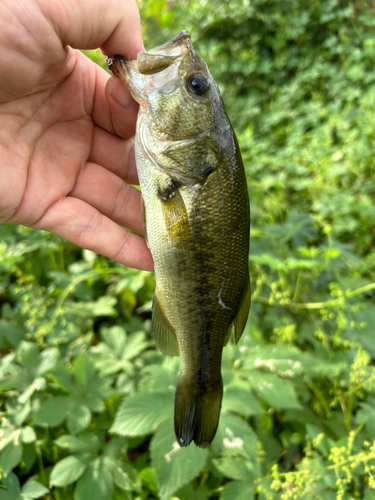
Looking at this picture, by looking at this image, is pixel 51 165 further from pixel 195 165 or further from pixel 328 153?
pixel 328 153

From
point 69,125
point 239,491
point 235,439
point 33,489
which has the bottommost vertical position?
point 239,491

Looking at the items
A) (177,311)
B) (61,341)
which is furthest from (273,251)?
(61,341)

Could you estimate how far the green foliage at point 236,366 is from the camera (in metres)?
1.47

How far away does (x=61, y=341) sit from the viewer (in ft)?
6.67

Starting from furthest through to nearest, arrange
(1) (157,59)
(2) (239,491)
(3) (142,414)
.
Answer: (3) (142,414) < (2) (239,491) < (1) (157,59)

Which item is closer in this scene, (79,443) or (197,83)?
(197,83)

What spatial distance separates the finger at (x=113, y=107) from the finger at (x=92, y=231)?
421 mm

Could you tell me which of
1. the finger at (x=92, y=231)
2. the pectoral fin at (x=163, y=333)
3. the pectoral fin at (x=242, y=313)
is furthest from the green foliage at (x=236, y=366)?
the finger at (x=92, y=231)

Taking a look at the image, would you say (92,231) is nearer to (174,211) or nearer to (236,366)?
(174,211)

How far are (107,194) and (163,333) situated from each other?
0.74 meters

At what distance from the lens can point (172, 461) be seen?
1404mm

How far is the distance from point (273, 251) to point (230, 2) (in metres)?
5.36

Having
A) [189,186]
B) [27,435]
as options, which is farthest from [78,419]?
[189,186]

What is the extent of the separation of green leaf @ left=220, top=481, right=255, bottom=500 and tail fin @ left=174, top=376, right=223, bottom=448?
219 millimetres
